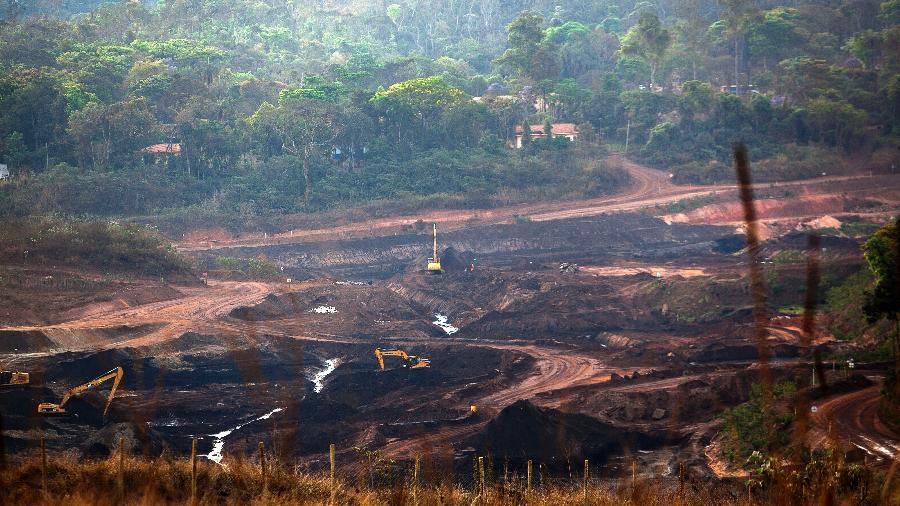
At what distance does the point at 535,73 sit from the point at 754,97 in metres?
20.9

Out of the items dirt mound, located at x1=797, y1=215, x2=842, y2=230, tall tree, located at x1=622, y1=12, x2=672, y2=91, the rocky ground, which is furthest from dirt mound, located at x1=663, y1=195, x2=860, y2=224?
tall tree, located at x1=622, y1=12, x2=672, y2=91

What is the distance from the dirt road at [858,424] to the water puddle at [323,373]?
20.1 metres

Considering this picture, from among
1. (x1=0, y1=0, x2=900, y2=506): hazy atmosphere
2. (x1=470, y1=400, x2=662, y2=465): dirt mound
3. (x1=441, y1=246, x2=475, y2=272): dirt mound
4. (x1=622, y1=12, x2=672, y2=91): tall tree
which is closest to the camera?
(x1=0, y1=0, x2=900, y2=506): hazy atmosphere

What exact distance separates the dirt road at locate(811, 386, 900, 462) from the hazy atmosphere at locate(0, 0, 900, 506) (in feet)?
0.43

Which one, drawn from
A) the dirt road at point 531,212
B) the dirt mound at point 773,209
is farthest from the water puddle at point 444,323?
the dirt mound at point 773,209

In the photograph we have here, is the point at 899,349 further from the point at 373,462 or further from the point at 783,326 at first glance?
the point at 373,462

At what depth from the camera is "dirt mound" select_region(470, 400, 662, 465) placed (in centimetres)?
3144

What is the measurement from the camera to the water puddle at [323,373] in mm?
42500

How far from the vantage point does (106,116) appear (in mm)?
73188

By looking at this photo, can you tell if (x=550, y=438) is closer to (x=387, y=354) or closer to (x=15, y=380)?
(x=387, y=354)

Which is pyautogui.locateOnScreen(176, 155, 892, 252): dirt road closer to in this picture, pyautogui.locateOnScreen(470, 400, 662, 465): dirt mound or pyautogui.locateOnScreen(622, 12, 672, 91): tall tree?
pyautogui.locateOnScreen(622, 12, 672, 91): tall tree

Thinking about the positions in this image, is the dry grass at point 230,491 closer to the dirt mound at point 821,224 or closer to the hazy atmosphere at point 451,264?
the hazy atmosphere at point 451,264

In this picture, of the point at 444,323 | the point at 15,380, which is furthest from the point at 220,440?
the point at 444,323

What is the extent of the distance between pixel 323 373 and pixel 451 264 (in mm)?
21991
